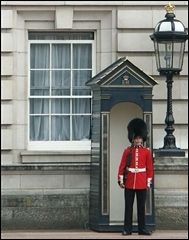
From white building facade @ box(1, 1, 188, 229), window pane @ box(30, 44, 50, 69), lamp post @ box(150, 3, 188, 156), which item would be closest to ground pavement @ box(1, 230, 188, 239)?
white building facade @ box(1, 1, 188, 229)

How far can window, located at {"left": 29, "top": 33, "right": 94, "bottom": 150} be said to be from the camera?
14.9 metres

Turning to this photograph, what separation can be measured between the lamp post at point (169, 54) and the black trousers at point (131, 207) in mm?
1283

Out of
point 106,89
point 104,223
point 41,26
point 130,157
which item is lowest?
point 104,223

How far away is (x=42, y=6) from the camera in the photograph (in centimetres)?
1467

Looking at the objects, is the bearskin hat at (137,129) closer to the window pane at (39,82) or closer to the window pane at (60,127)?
the window pane at (60,127)

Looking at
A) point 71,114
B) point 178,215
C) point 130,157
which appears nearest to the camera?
point 130,157

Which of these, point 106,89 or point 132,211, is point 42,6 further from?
point 132,211

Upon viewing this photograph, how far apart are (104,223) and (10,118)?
96.2 inches

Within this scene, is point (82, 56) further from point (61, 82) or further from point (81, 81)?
point (61, 82)

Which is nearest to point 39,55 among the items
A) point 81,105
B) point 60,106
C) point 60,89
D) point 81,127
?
point 60,89

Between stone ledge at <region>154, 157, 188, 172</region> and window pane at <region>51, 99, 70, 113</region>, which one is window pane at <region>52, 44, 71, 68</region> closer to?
window pane at <region>51, 99, 70, 113</region>

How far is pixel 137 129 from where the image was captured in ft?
42.8

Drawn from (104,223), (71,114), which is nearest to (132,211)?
(104,223)

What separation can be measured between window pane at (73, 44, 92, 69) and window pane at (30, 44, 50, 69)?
0.44 m
